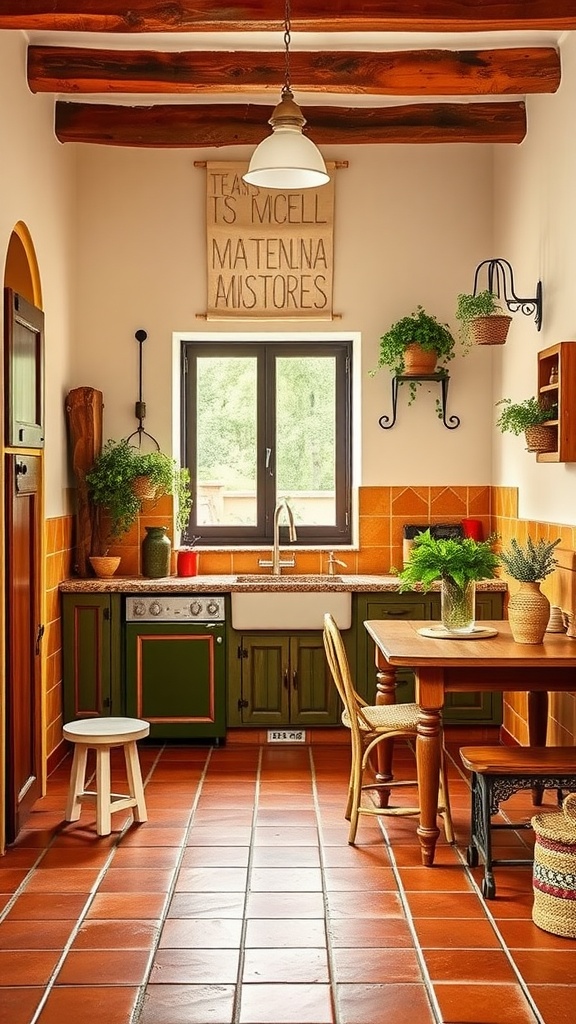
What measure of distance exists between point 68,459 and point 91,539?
1.57 feet

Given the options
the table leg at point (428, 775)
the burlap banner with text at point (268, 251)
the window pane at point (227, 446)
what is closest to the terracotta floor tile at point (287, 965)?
the table leg at point (428, 775)

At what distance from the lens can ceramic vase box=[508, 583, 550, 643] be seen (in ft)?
15.3

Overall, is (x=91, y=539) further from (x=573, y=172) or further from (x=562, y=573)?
(x=573, y=172)

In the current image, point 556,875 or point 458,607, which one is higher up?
point 458,607

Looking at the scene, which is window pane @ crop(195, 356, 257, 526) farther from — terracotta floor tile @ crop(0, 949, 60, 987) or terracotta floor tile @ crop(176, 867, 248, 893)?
terracotta floor tile @ crop(0, 949, 60, 987)

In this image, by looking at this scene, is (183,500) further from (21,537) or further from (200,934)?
(200,934)

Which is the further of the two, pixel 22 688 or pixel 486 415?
pixel 486 415

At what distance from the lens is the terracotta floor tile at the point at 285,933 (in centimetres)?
369

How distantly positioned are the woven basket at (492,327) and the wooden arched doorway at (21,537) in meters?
2.14

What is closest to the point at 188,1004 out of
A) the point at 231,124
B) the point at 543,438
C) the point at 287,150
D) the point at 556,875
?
the point at 556,875

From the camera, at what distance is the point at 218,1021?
3133 mm

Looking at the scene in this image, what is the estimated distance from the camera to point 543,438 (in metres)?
5.16

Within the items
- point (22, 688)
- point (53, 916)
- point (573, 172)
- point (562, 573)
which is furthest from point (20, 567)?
point (573, 172)

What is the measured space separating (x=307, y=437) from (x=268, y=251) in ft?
3.72
